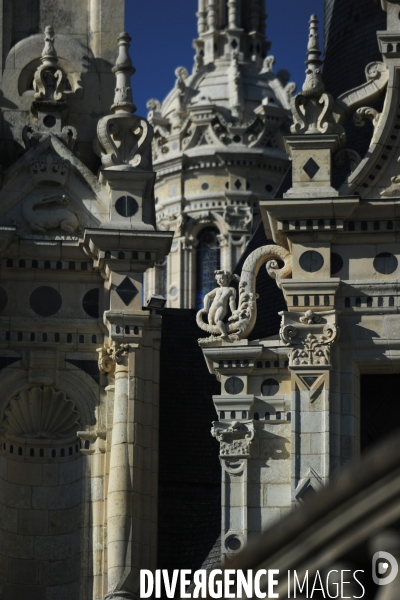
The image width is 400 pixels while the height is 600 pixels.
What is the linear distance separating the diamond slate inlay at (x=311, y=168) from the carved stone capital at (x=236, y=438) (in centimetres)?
328

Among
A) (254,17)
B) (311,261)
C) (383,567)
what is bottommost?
(383,567)

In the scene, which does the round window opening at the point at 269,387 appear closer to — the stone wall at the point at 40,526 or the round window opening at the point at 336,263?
the round window opening at the point at 336,263

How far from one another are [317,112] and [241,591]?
558 inches

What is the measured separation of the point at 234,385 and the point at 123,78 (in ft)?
15.8

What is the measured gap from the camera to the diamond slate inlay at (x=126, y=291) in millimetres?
23047

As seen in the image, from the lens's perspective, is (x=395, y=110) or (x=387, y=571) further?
(x=395, y=110)

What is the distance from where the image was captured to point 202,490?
82.9ft

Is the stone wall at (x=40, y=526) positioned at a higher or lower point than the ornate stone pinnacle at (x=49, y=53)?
lower

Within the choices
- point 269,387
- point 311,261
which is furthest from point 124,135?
point 269,387

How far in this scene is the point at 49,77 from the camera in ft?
80.4

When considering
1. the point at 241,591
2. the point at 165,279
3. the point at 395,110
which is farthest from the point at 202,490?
the point at 165,279

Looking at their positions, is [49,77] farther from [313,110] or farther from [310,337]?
[310,337]

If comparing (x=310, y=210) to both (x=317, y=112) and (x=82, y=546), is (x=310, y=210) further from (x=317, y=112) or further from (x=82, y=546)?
(x=82, y=546)

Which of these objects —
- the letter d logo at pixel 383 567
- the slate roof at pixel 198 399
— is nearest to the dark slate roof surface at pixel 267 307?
the slate roof at pixel 198 399
